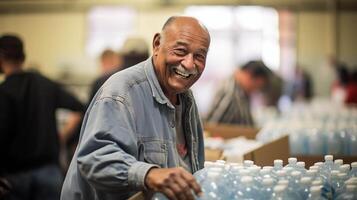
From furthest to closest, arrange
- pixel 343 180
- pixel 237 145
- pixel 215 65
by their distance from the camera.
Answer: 1. pixel 215 65
2. pixel 237 145
3. pixel 343 180

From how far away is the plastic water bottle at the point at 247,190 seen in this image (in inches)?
105

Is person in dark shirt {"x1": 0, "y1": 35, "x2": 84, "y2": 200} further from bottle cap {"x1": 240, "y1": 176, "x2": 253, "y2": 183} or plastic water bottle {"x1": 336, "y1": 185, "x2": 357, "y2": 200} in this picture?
plastic water bottle {"x1": 336, "y1": 185, "x2": 357, "y2": 200}

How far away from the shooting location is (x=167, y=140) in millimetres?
3043

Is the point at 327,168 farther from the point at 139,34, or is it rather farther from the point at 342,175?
the point at 139,34

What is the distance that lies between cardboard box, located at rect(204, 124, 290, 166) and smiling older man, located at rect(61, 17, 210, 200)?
28.7 inches

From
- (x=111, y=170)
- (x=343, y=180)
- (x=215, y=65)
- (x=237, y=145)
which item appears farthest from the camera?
(x=215, y=65)

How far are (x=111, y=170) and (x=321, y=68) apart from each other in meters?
13.3

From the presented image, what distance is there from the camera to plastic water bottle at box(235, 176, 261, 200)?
8.77 feet

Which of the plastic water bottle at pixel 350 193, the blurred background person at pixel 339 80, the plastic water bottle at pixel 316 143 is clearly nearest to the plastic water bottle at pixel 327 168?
the plastic water bottle at pixel 350 193

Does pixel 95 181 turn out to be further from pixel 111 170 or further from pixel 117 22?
pixel 117 22

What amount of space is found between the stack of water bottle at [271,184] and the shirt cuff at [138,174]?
0.30ft

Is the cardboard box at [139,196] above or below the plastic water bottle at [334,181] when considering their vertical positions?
above

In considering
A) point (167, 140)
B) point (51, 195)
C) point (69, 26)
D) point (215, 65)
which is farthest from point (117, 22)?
point (167, 140)

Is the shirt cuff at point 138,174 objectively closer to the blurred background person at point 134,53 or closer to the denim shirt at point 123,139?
the denim shirt at point 123,139
